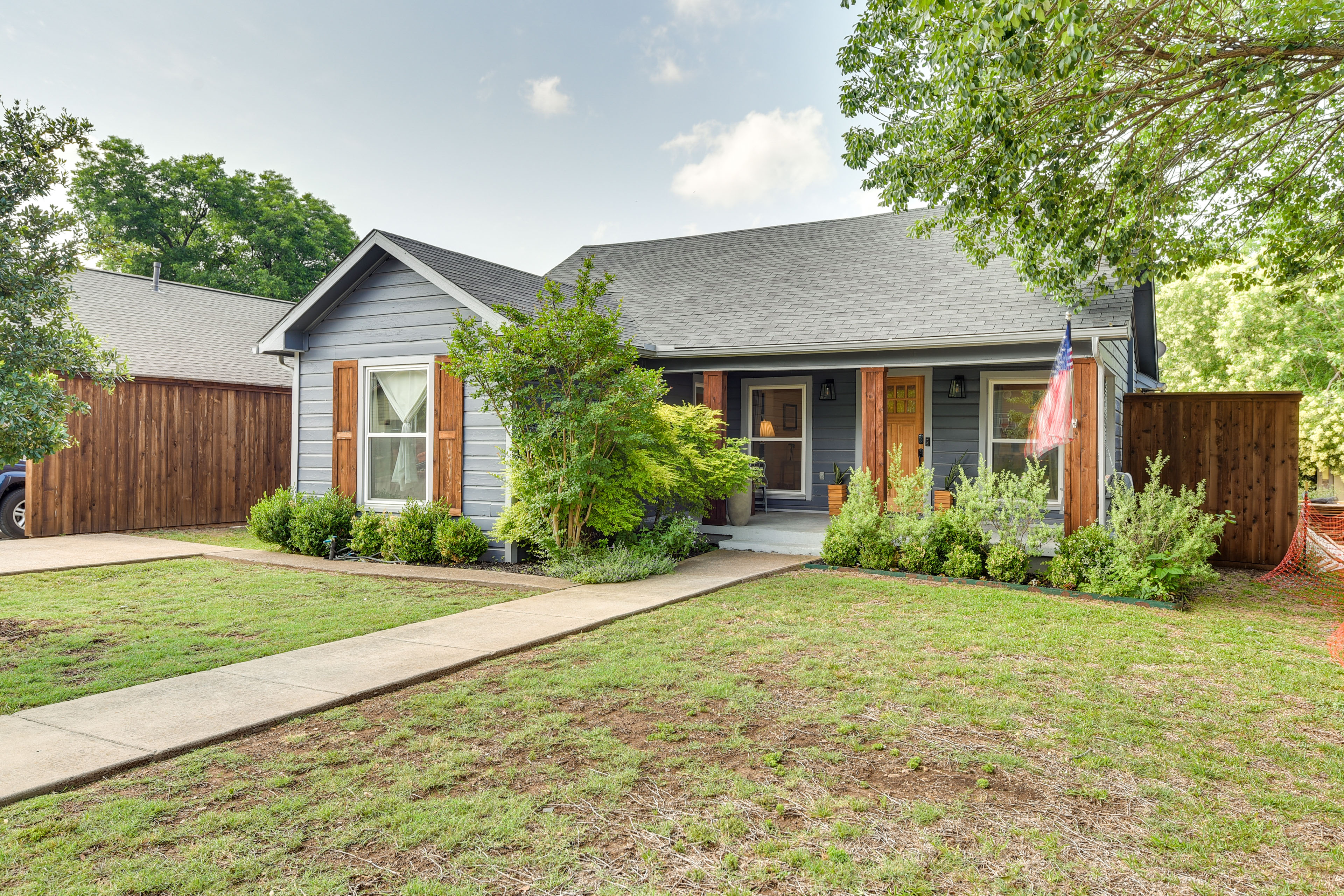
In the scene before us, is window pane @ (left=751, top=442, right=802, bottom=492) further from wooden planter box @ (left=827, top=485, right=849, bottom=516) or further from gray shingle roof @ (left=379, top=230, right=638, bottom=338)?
gray shingle roof @ (left=379, top=230, right=638, bottom=338)

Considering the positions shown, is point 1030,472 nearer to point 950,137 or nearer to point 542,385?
point 950,137

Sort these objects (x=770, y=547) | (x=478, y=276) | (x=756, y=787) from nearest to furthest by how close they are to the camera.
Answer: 1. (x=756, y=787)
2. (x=478, y=276)
3. (x=770, y=547)

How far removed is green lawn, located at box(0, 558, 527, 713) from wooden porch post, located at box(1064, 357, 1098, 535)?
19.2ft

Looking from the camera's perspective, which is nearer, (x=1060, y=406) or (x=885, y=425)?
(x=1060, y=406)

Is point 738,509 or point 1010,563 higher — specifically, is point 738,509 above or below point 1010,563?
above

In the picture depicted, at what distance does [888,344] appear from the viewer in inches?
365

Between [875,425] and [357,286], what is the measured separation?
6.87 m

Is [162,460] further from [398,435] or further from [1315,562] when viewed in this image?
[1315,562]

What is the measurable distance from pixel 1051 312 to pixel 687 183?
13.0 meters

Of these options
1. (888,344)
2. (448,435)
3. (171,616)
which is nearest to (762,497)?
(888,344)

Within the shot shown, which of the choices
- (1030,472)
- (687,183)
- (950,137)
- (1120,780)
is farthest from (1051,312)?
(687,183)

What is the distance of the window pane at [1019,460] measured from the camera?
426 inches

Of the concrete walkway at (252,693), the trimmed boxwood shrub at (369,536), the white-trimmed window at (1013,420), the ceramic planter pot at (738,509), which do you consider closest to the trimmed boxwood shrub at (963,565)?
the concrete walkway at (252,693)

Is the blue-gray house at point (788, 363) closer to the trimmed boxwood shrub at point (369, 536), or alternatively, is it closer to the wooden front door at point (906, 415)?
the wooden front door at point (906, 415)
